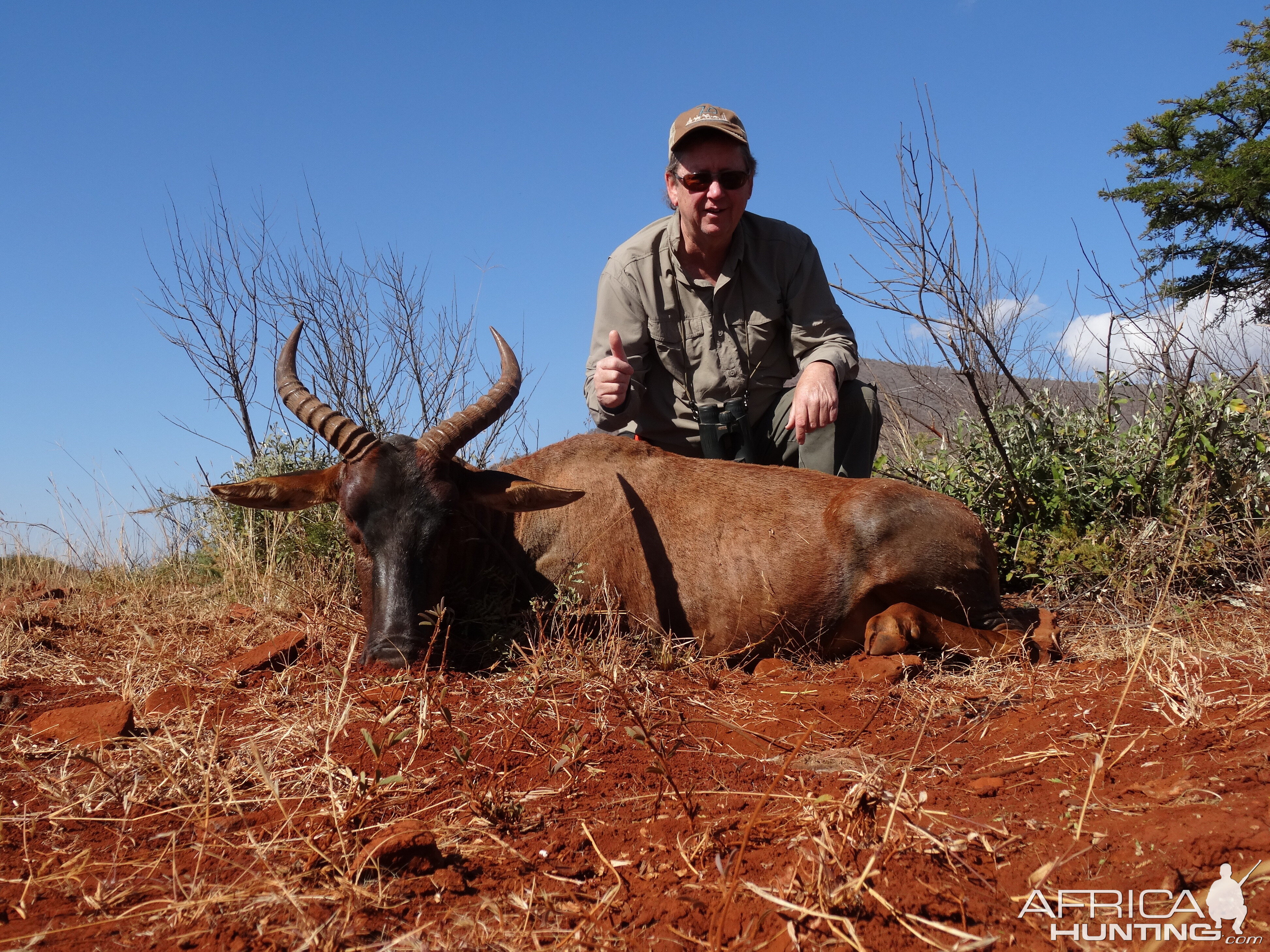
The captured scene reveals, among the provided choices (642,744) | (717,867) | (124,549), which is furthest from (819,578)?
(124,549)

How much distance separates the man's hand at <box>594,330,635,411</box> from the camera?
503cm

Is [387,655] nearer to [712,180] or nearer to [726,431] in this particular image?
[726,431]

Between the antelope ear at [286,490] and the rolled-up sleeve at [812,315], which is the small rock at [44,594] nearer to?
the antelope ear at [286,490]

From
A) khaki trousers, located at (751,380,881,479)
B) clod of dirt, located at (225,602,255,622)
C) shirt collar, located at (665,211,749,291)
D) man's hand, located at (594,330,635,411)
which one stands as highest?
shirt collar, located at (665,211,749,291)

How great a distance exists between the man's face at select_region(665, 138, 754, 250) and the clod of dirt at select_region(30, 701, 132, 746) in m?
4.16

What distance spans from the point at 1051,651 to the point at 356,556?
3.49 meters

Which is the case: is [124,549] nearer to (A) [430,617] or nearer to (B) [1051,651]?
(A) [430,617]

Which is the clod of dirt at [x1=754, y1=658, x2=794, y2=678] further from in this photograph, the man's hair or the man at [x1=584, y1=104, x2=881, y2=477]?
the man's hair

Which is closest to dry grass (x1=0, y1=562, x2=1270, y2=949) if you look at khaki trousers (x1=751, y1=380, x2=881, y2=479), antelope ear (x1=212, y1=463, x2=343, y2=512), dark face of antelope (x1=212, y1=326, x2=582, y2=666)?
dark face of antelope (x1=212, y1=326, x2=582, y2=666)

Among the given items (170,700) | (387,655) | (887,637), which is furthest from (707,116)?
(170,700)

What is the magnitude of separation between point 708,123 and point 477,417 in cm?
258

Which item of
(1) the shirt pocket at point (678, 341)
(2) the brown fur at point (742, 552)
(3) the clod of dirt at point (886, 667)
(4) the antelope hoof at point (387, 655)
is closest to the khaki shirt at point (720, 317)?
(1) the shirt pocket at point (678, 341)

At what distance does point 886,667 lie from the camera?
397cm

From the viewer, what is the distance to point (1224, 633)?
4.38m
